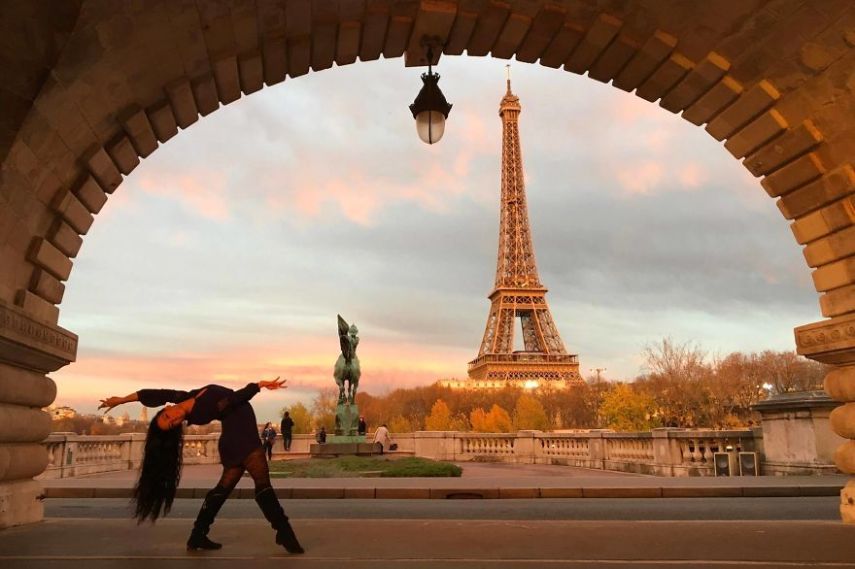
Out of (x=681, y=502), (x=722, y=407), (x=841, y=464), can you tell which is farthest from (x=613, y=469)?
(x=722, y=407)

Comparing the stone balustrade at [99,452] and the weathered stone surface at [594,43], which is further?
the stone balustrade at [99,452]

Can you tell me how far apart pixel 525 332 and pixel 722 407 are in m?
45.5

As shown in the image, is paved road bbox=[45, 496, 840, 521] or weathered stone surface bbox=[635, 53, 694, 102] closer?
weathered stone surface bbox=[635, 53, 694, 102]

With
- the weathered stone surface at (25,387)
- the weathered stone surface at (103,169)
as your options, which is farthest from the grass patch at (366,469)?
the weathered stone surface at (103,169)

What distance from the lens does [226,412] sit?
226 inches

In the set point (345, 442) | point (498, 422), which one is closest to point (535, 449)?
point (345, 442)

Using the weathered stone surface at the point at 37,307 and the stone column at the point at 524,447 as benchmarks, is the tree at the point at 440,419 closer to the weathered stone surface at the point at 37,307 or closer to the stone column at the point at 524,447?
the stone column at the point at 524,447

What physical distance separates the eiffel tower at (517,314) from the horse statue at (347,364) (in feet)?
213

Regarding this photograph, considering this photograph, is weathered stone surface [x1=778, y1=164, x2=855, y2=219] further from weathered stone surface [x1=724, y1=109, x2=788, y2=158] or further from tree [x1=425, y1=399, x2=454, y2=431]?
tree [x1=425, y1=399, x2=454, y2=431]

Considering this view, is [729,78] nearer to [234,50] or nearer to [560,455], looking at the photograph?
[234,50]

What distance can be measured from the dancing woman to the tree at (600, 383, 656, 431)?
50.2m

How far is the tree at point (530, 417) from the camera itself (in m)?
81.3

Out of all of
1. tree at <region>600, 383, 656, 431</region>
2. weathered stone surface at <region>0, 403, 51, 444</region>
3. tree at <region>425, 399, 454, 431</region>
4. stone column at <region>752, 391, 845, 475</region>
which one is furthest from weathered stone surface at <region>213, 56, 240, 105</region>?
tree at <region>425, 399, 454, 431</region>

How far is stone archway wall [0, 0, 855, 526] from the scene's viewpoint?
6547 millimetres
